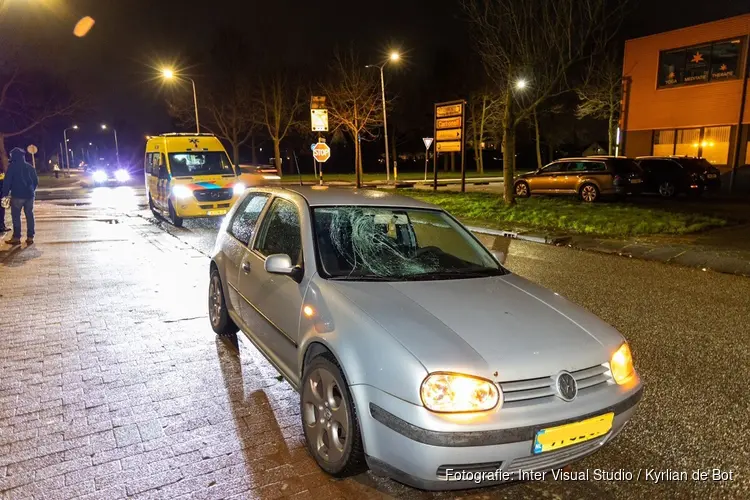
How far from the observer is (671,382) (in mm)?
4262

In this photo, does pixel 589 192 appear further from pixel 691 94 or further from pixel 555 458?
pixel 555 458

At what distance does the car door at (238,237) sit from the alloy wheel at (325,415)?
1.69 meters

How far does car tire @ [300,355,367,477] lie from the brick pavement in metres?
0.13

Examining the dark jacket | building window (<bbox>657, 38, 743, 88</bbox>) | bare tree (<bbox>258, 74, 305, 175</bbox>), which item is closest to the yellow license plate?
the dark jacket

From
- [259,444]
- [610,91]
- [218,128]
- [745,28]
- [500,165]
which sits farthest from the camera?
[500,165]

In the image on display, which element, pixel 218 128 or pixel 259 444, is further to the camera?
pixel 218 128

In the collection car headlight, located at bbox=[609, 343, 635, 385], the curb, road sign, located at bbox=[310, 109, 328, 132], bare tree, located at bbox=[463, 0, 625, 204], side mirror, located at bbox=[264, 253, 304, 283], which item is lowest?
the curb

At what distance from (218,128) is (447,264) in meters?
51.4

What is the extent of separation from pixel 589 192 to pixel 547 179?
2.00m

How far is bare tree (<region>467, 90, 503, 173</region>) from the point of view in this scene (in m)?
40.6

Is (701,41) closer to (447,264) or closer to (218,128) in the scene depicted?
(447,264)

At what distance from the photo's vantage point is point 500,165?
68500mm

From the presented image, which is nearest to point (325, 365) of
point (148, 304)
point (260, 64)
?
point (148, 304)

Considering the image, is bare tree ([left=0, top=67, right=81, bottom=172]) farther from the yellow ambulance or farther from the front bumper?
the front bumper
